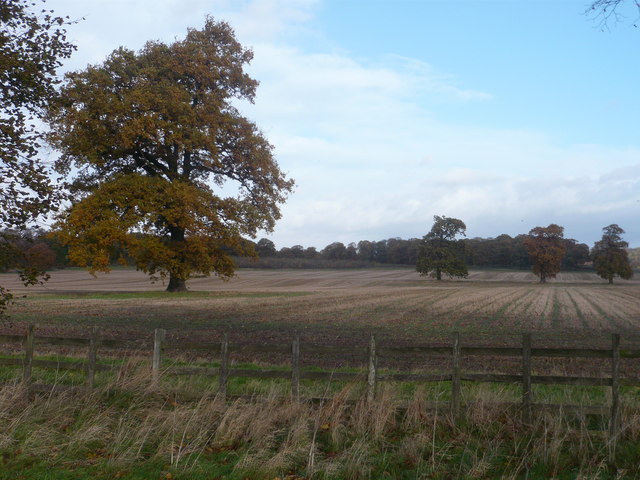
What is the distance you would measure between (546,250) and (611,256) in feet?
32.7

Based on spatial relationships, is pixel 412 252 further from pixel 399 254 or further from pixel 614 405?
pixel 614 405

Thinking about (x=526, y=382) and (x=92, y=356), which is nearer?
(x=526, y=382)

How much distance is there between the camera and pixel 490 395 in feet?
28.7

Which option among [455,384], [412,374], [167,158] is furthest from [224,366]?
[167,158]

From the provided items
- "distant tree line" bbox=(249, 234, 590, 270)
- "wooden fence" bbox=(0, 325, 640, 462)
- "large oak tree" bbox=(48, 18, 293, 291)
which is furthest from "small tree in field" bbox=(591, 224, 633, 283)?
"wooden fence" bbox=(0, 325, 640, 462)

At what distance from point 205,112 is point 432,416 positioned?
31171mm

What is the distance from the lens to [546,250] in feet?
308

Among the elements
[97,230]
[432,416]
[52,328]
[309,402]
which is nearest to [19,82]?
[309,402]

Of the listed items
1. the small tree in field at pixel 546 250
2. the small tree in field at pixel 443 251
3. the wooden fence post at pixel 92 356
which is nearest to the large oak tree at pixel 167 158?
the wooden fence post at pixel 92 356

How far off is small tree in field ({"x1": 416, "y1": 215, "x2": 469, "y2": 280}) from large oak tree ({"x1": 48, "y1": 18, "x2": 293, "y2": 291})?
50.4m

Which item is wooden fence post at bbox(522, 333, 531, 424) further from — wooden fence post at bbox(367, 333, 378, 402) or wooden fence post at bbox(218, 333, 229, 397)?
wooden fence post at bbox(218, 333, 229, 397)

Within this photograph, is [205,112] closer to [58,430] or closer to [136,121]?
[136,121]

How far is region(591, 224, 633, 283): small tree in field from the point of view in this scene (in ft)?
296

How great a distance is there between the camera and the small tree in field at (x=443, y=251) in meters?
85.9
